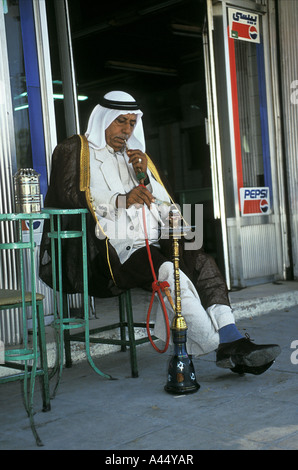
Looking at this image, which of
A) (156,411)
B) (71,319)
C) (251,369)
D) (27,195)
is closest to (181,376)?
(156,411)

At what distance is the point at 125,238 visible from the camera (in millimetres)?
3705

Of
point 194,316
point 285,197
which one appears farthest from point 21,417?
point 285,197

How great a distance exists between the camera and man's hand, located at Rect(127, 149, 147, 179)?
387cm

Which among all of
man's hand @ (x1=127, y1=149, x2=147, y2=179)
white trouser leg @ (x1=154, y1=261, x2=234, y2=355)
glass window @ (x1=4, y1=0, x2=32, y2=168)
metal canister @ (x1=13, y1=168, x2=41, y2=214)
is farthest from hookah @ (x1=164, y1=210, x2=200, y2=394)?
glass window @ (x1=4, y1=0, x2=32, y2=168)

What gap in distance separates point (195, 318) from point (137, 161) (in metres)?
1.09

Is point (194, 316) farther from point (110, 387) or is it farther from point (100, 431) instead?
point (100, 431)

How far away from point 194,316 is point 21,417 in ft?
3.54

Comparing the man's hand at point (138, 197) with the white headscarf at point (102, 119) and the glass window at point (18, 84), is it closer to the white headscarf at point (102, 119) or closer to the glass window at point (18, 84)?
the white headscarf at point (102, 119)

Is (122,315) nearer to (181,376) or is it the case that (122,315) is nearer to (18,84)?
(181,376)

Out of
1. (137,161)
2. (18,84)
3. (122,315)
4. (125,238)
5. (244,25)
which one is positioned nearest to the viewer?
(125,238)

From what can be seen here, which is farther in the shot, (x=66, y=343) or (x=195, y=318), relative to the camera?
(x=66, y=343)

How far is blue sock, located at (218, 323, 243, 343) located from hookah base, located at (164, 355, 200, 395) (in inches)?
10.5

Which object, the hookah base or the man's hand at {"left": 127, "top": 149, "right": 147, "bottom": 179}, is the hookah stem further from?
the man's hand at {"left": 127, "top": 149, "right": 147, "bottom": 179}

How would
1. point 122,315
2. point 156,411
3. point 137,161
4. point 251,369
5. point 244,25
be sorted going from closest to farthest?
point 156,411 < point 251,369 < point 137,161 < point 122,315 < point 244,25
